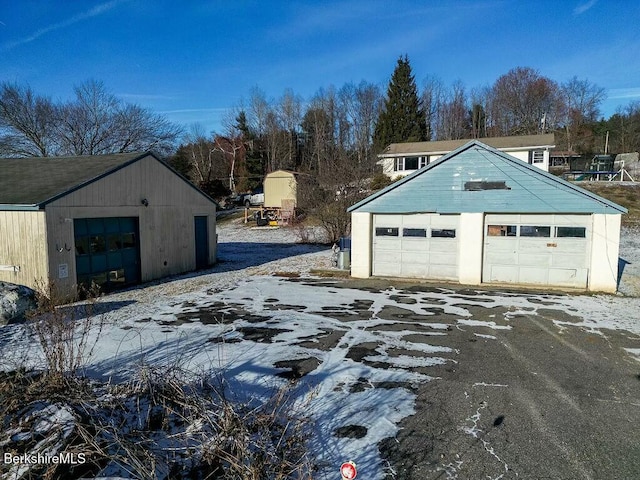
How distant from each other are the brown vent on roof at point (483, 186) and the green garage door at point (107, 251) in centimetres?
1166

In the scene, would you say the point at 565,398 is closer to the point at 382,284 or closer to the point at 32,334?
the point at 382,284

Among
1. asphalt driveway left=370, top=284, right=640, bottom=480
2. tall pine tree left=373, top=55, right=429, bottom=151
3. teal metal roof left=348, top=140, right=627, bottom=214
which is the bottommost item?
asphalt driveway left=370, top=284, right=640, bottom=480

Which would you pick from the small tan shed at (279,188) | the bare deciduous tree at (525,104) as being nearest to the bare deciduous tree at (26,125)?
the small tan shed at (279,188)

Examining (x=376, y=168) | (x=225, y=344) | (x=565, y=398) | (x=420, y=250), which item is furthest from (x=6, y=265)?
(x=376, y=168)

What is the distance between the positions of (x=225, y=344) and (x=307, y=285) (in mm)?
6141

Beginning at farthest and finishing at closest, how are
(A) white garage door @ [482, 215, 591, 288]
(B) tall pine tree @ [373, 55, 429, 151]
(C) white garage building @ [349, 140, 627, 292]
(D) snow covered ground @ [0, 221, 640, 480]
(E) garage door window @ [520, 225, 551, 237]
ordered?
(B) tall pine tree @ [373, 55, 429, 151], (E) garage door window @ [520, 225, 551, 237], (A) white garage door @ [482, 215, 591, 288], (C) white garage building @ [349, 140, 627, 292], (D) snow covered ground @ [0, 221, 640, 480]

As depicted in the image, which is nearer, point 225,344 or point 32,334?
point 225,344

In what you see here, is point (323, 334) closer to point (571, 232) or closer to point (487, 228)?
point (487, 228)

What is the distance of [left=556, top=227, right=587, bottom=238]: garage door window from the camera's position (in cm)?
1255

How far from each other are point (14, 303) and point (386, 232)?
11.0 m

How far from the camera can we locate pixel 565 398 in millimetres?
5555

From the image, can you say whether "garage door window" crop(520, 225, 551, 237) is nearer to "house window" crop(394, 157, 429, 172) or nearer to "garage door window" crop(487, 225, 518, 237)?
"garage door window" crop(487, 225, 518, 237)

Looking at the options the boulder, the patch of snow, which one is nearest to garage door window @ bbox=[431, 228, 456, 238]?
the patch of snow

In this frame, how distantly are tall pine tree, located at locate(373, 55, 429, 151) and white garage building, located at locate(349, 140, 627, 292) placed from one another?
34288mm
